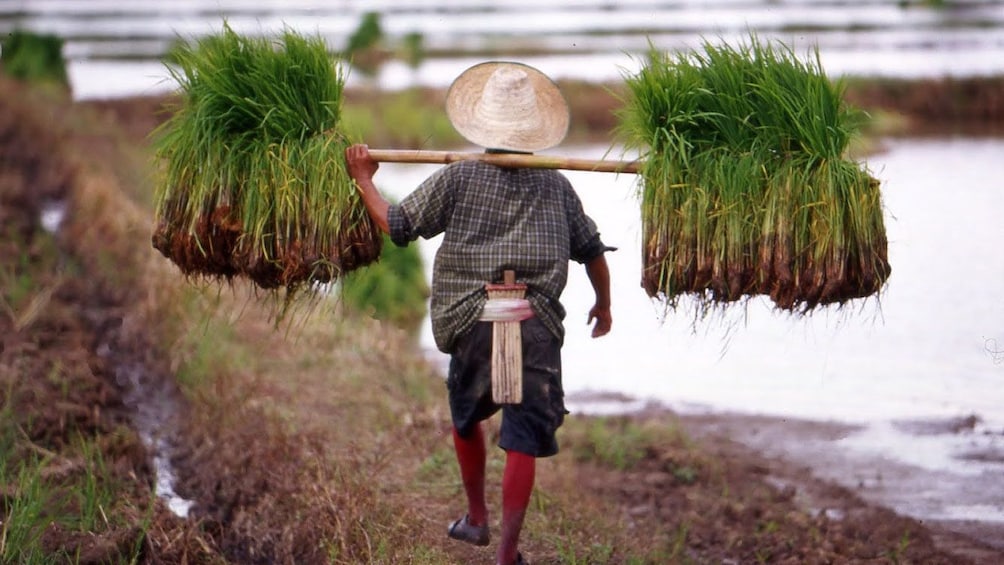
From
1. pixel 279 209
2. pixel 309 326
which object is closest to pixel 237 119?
pixel 279 209

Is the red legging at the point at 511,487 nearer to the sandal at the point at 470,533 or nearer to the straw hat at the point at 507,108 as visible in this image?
the sandal at the point at 470,533

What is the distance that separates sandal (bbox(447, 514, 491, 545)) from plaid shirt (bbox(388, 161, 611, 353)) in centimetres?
72

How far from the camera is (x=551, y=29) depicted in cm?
2427

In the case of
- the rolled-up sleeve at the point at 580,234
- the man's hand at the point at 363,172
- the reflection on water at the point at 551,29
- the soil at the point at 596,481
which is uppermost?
the reflection on water at the point at 551,29

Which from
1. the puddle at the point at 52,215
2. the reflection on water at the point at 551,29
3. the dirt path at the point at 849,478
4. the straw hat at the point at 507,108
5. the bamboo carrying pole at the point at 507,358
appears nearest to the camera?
the bamboo carrying pole at the point at 507,358

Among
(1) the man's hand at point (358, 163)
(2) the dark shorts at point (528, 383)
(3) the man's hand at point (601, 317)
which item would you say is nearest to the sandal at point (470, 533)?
(2) the dark shorts at point (528, 383)

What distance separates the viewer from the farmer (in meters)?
3.70

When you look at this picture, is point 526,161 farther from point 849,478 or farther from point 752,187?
point 849,478

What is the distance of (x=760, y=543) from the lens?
15.2 ft

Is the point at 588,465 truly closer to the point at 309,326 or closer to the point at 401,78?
the point at 309,326

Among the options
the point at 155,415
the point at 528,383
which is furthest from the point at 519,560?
the point at 155,415

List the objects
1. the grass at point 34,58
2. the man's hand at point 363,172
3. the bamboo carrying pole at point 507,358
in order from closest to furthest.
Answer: the bamboo carrying pole at point 507,358, the man's hand at point 363,172, the grass at point 34,58

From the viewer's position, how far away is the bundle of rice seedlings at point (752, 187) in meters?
3.72

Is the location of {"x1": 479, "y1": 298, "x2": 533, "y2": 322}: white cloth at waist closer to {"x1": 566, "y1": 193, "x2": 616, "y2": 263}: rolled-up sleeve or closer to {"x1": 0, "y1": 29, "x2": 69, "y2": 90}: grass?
{"x1": 566, "y1": 193, "x2": 616, "y2": 263}: rolled-up sleeve
